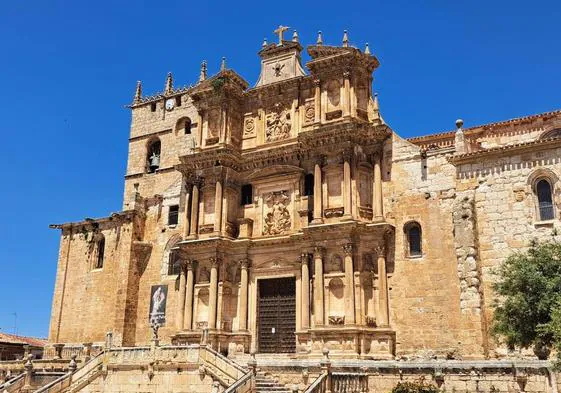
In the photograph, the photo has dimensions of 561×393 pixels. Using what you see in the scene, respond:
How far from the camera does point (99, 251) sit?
33.8m

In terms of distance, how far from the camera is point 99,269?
3319 centimetres

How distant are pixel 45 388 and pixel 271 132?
1470cm

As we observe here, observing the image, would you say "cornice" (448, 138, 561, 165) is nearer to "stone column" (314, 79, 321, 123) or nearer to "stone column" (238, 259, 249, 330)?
"stone column" (314, 79, 321, 123)

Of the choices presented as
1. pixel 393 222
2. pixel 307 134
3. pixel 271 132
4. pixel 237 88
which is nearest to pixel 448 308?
pixel 393 222

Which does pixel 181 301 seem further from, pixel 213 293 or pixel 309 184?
pixel 309 184

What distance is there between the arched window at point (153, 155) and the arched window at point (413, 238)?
19819mm

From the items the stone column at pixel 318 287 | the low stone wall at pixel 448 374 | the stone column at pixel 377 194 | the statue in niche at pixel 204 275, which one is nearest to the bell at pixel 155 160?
the statue in niche at pixel 204 275

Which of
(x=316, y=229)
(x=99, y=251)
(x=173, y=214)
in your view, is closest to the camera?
(x=316, y=229)

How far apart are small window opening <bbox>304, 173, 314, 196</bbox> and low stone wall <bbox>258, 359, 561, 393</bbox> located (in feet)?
28.2

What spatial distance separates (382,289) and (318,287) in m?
2.63

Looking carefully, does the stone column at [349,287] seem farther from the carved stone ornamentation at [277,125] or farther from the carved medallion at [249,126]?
the carved medallion at [249,126]

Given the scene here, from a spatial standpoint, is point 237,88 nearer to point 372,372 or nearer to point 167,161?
point 167,161

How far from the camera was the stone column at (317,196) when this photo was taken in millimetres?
24969

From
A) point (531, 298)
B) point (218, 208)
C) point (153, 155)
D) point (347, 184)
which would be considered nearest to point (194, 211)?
point (218, 208)
